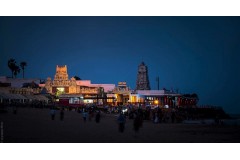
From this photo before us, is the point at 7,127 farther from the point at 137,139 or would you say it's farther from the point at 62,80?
the point at 62,80

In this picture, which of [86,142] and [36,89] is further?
[36,89]

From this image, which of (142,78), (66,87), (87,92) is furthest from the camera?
(142,78)

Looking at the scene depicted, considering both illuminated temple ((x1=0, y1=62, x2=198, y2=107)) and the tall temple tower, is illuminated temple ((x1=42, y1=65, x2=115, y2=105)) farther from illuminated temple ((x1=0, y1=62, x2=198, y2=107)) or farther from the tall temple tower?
the tall temple tower

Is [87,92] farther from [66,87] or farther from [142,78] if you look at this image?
[142,78]

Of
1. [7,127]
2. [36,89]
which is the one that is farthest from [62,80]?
[7,127]

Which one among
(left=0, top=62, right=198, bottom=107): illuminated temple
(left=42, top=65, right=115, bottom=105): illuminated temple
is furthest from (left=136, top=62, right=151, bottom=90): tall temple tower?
(left=42, top=65, right=115, bottom=105): illuminated temple

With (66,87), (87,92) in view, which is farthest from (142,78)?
(66,87)

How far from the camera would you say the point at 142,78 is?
345 feet

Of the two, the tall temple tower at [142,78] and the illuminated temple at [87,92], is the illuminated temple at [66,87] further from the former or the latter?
the tall temple tower at [142,78]

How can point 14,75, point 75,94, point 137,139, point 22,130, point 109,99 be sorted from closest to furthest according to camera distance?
point 137,139, point 22,130, point 75,94, point 109,99, point 14,75

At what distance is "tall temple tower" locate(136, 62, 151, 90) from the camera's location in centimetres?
10344
